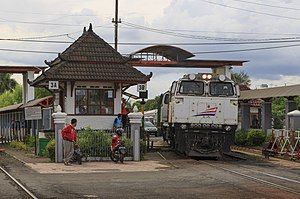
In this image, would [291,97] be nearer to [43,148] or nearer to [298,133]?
[298,133]

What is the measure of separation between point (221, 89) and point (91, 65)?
6.65 m

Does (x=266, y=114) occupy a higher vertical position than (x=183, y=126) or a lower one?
higher

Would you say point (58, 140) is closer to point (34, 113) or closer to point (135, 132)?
point (135, 132)

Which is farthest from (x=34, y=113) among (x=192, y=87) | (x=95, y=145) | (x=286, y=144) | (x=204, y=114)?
(x=286, y=144)

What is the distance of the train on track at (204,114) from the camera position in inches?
997

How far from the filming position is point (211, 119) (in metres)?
25.5

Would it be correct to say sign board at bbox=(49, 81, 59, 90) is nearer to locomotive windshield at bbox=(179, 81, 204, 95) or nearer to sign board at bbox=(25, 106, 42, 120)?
sign board at bbox=(25, 106, 42, 120)

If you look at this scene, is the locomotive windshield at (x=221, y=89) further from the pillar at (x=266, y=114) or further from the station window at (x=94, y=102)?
the pillar at (x=266, y=114)

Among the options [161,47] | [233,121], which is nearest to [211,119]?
[233,121]

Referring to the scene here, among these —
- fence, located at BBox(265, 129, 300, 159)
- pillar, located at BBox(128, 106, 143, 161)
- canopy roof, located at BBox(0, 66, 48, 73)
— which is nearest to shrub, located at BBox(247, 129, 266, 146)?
fence, located at BBox(265, 129, 300, 159)

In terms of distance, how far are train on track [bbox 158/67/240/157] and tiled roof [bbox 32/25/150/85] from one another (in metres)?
3.71

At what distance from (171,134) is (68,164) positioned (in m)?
7.74

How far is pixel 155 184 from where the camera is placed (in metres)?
16.7

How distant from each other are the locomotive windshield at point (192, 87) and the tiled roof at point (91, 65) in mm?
3427
